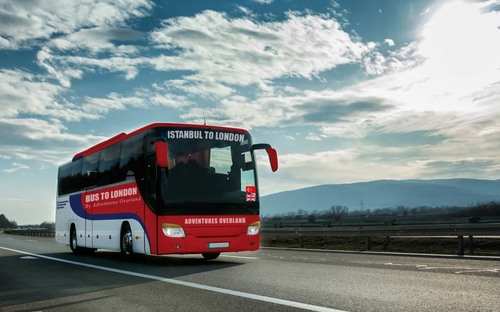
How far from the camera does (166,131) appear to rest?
47.3 ft

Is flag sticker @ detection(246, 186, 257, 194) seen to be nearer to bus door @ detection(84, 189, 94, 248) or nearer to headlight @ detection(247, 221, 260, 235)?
headlight @ detection(247, 221, 260, 235)

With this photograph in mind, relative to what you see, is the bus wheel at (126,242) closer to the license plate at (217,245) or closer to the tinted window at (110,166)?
the tinted window at (110,166)

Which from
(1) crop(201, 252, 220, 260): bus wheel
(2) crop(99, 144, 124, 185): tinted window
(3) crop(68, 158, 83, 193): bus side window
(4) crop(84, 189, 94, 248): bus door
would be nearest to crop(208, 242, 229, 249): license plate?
(1) crop(201, 252, 220, 260): bus wheel

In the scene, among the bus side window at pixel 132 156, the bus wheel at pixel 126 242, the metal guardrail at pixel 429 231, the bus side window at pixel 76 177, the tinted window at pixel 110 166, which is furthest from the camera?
the bus side window at pixel 76 177

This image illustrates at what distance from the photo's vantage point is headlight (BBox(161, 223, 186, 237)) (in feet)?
45.3

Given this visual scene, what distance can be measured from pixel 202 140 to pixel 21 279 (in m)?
5.49

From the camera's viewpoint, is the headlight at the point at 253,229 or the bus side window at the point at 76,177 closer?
the headlight at the point at 253,229

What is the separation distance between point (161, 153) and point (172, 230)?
1979mm

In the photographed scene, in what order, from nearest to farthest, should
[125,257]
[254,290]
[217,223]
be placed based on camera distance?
[254,290]
[217,223]
[125,257]

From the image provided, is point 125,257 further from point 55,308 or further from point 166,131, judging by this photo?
point 55,308

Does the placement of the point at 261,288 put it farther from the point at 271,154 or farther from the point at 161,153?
the point at 271,154

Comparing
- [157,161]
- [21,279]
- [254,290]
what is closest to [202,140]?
[157,161]

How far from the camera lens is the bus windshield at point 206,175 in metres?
14.0

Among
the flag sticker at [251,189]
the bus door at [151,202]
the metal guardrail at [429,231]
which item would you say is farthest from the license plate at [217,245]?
the metal guardrail at [429,231]
